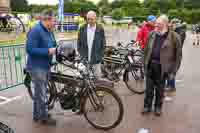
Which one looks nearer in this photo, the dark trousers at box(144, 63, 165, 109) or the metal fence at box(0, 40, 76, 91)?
the dark trousers at box(144, 63, 165, 109)

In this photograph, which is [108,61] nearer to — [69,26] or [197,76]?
[197,76]

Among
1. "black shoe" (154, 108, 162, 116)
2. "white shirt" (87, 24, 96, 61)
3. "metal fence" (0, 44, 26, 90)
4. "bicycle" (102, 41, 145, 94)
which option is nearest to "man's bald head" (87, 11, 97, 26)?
"white shirt" (87, 24, 96, 61)

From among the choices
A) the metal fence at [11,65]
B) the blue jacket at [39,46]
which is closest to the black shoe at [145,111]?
the blue jacket at [39,46]

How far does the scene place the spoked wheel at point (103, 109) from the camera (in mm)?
5691

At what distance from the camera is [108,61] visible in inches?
367

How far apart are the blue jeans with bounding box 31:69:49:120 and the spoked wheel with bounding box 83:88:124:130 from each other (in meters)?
0.72

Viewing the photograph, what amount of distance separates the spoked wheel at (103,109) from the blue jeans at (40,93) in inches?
28.2

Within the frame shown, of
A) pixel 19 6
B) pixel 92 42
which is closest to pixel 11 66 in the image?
pixel 92 42

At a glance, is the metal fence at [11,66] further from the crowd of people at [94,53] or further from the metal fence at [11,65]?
the crowd of people at [94,53]

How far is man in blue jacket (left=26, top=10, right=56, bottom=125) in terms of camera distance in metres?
5.65

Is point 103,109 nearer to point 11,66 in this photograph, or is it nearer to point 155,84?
point 155,84

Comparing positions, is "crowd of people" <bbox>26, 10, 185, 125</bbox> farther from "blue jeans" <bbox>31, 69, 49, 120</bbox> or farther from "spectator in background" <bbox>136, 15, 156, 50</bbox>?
"spectator in background" <bbox>136, 15, 156, 50</bbox>

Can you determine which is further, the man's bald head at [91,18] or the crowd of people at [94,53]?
the man's bald head at [91,18]

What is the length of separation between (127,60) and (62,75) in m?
2.90
